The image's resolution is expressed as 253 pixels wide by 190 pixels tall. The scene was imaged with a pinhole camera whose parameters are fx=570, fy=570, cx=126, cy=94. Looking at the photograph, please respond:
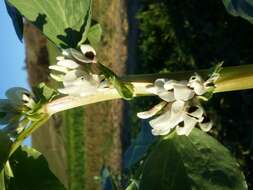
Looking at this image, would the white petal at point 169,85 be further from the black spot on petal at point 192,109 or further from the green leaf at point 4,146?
the green leaf at point 4,146

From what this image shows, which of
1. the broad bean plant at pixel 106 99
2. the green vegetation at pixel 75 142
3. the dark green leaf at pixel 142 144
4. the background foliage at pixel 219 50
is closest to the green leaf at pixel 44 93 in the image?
the broad bean plant at pixel 106 99

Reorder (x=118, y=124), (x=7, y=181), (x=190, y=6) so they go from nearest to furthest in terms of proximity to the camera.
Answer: (x=7, y=181) → (x=190, y=6) → (x=118, y=124)

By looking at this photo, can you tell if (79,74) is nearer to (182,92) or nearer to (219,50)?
(182,92)

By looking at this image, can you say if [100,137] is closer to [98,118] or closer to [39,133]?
[98,118]

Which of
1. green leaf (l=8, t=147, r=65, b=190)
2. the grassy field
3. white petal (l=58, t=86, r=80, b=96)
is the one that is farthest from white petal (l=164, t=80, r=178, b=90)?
the grassy field

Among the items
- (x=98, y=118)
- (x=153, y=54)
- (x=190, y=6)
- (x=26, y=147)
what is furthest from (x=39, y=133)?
(x=26, y=147)

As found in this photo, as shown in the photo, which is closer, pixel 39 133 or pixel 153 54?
pixel 153 54

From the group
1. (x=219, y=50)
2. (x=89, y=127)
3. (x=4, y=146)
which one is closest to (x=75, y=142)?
(x=89, y=127)
